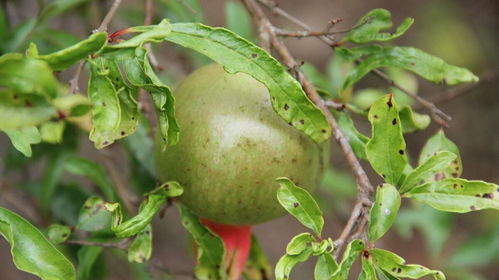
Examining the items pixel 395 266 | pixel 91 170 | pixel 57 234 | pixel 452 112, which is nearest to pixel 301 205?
pixel 395 266

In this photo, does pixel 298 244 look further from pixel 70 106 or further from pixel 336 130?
pixel 70 106

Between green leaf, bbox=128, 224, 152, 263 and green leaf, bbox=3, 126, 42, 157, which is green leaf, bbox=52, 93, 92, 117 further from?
green leaf, bbox=128, 224, 152, 263

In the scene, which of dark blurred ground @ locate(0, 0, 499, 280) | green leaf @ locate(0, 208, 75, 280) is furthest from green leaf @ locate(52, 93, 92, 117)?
dark blurred ground @ locate(0, 0, 499, 280)

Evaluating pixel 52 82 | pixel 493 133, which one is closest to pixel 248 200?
pixel 52 82

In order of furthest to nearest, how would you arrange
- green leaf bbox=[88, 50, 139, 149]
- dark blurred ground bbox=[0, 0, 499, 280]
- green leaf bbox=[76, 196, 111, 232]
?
dark blurred ground bbox=[0, 0, 499, 280]
green leaf bbox=[76, 196, 111, 232]
green leaf bbox=[88, 50, 139, 149]

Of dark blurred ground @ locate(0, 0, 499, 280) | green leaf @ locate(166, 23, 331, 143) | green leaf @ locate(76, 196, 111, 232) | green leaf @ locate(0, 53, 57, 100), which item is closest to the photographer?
green leaf @ locate(0, 53, 57, 100)

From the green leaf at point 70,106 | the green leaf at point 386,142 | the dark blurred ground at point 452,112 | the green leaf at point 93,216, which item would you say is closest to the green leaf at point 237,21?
the green leaf at point 93,216

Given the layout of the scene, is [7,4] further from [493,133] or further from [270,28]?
[493,133]
